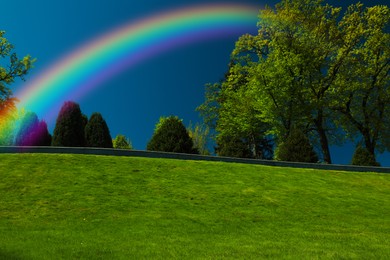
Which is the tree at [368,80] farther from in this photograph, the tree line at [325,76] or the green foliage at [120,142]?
the green foliage at [120,142]

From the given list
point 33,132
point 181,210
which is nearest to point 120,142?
point 33,132

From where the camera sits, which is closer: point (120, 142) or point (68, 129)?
point (68, 129)

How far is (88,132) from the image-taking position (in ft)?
100

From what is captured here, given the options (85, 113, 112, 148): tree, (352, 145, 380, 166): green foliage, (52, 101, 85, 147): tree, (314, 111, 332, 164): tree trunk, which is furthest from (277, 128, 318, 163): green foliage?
(314, 111, 332, 164): tree trunk

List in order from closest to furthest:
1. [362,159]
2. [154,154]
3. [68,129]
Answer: [154,154], [68,129], [362,159]

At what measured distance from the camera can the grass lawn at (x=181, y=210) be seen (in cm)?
1047

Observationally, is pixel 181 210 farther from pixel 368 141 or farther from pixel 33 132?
pixel 368 141

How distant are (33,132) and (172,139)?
457 inches

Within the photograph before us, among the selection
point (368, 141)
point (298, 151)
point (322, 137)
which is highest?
point (322, 137)

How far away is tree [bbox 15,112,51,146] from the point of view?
32.2 metres

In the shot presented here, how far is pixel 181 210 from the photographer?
15.5 meters

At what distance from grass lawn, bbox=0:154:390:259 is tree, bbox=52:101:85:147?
23.3 feet

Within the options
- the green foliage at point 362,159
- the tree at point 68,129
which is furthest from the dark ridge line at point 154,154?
the tree at point 68,129

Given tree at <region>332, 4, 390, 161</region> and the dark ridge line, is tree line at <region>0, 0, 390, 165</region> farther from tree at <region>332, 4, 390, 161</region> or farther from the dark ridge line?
the dark ridge line
